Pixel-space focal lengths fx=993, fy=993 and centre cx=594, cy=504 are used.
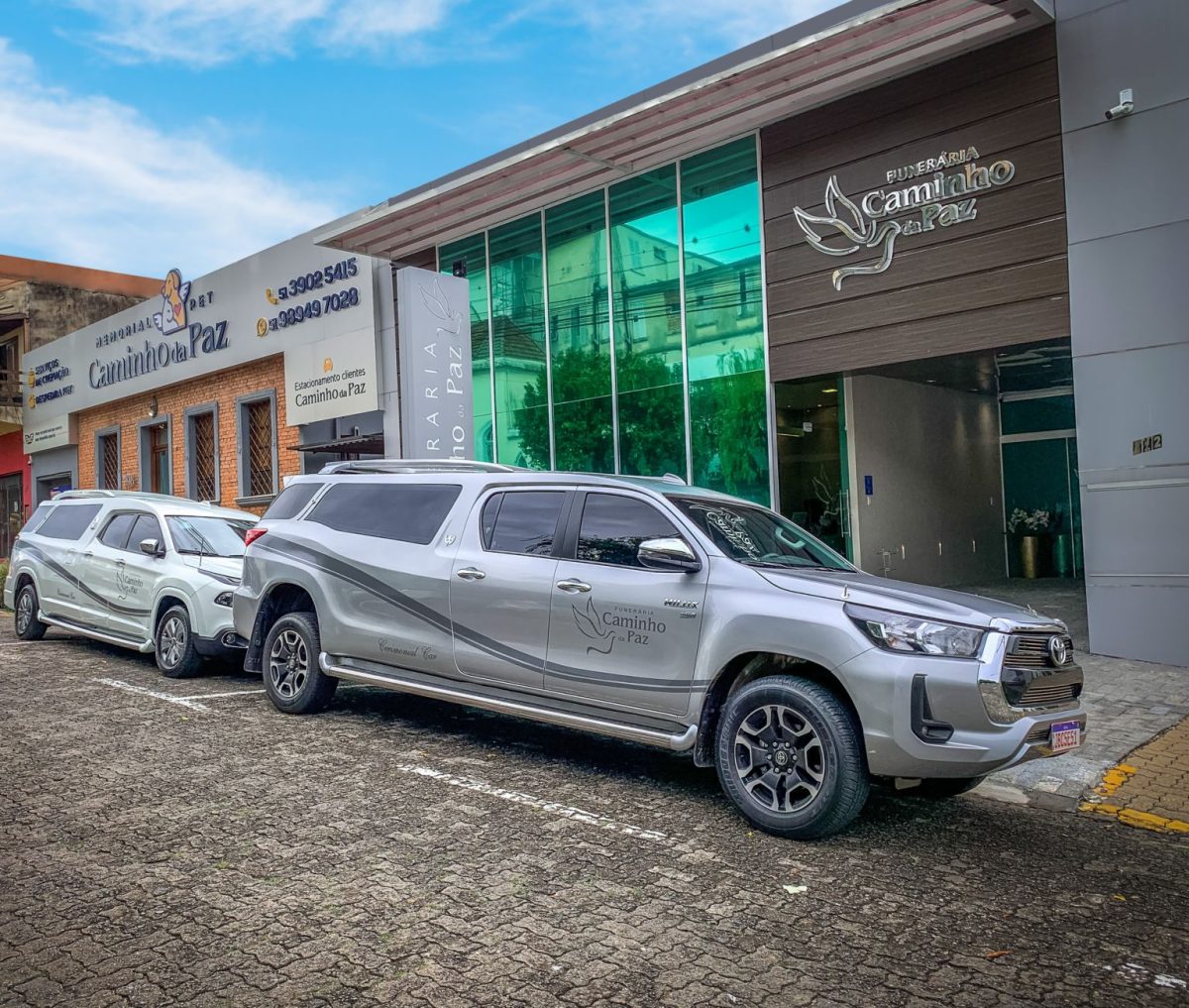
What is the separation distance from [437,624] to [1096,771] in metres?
4.37

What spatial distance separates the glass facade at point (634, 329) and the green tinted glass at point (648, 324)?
2cm

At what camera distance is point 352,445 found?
17.4 meters

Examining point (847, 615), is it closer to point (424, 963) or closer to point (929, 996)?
point (929, 996)

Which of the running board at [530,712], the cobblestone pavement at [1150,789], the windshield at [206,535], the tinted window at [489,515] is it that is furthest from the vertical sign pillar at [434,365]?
the cobblestone pavement at [1150,789]

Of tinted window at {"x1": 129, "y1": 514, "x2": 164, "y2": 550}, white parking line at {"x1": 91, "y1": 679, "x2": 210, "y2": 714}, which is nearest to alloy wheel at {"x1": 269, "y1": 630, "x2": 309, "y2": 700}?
white parking line at {"x1": 91, "y1": 679, "x2": 210, "y2": 714}

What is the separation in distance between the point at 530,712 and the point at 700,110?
906cm

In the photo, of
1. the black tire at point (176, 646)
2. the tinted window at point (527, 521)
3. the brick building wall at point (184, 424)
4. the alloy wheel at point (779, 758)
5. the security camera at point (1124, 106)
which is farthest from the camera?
the brick building wall at point (184, 424)

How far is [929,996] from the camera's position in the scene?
130 inches

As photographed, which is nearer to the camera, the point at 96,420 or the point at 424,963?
the point at 424,963

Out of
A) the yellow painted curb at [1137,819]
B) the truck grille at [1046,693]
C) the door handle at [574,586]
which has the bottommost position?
the yellow painted curb at [1137,819]

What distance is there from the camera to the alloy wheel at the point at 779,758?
4867 mm

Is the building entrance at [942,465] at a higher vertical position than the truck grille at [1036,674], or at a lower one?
higher

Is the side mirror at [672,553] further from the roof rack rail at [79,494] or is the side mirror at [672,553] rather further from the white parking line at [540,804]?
the roof rack rail at [79,494]

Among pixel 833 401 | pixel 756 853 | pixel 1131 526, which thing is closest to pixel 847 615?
pixel 756 853
